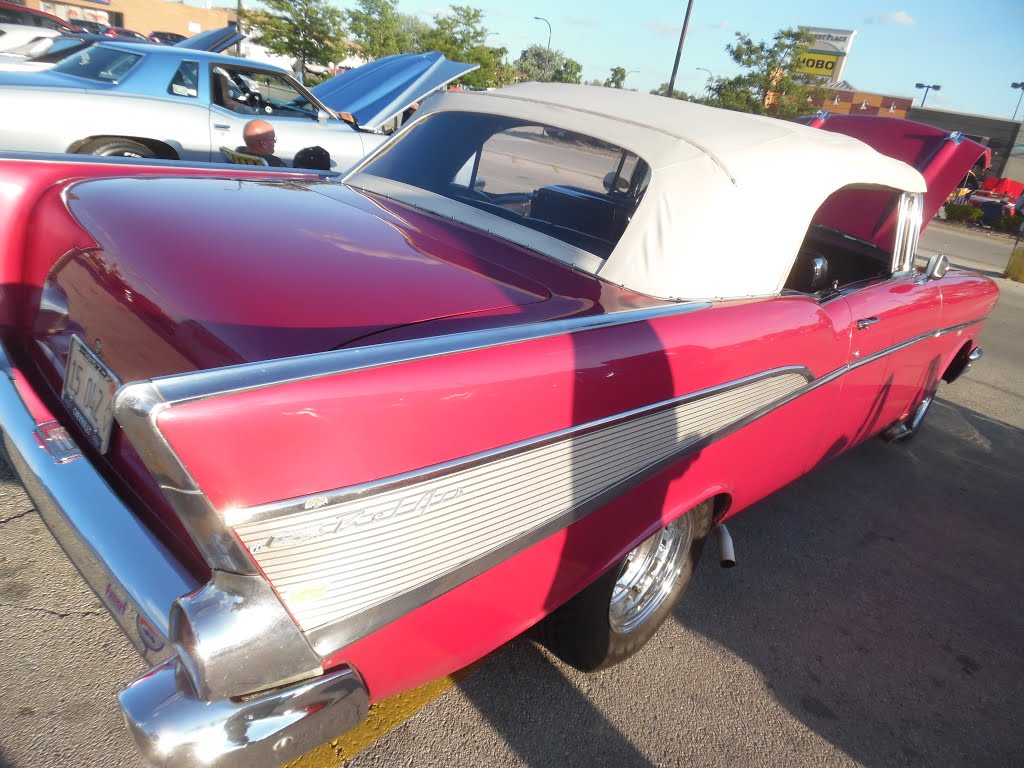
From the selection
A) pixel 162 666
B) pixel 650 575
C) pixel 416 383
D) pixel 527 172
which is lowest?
pixel 650 575

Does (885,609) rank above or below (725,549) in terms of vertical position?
below

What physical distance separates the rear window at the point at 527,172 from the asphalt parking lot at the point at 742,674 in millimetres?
1431

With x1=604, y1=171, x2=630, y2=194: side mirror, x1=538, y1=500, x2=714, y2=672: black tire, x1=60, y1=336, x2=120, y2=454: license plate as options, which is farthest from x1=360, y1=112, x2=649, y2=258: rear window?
x1=60, y1=336, x2=120, y2=454: license plate

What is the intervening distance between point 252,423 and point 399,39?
71.0 ft

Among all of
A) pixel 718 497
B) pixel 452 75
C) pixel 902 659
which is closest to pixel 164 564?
pixel 718 497

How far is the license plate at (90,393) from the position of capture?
163 centimetres

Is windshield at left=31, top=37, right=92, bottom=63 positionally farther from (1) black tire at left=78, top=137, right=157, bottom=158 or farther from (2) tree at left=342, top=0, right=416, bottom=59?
(2) tree at left=342, top=0, right=416, bottom=59

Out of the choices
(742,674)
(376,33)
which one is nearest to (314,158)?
(742,674)

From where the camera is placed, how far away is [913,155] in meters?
4.60

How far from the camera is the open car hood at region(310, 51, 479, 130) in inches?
189

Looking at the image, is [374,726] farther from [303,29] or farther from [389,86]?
[303,29]

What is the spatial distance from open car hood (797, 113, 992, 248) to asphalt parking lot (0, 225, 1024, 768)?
164 cm

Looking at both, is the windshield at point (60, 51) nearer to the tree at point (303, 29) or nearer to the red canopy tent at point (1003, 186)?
the tree at point (303, 29)

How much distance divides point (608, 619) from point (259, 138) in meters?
4.43
